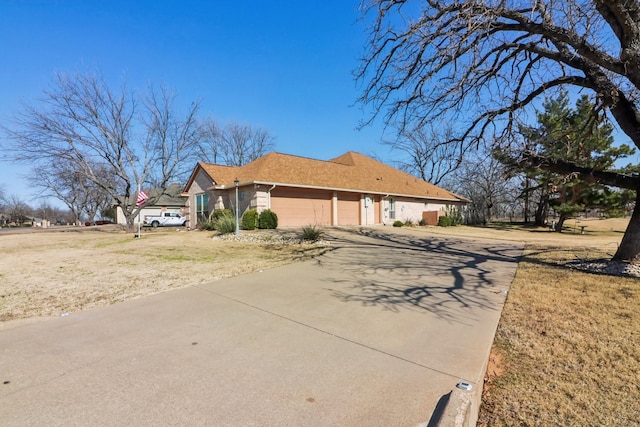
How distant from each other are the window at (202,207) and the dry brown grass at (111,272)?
9.62m

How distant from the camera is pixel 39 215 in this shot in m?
76.9

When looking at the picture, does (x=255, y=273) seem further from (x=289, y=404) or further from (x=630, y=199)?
(x=630, y=199)

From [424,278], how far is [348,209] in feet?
48.2

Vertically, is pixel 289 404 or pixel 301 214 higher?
pixel 301 214

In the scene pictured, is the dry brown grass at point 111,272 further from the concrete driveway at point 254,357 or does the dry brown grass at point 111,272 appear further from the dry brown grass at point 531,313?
the concrete driveway at point 254,357

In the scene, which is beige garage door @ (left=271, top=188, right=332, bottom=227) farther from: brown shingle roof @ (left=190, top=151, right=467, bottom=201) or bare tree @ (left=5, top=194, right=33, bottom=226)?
bare tree @ (left=5, top=194, right=33, bottom=226)

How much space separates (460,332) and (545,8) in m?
6.29

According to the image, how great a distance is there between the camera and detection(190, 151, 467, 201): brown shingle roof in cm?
1834

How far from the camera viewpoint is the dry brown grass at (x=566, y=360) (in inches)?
93.2

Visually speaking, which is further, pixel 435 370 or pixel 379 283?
pixel 379 283

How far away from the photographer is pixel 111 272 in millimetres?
7121

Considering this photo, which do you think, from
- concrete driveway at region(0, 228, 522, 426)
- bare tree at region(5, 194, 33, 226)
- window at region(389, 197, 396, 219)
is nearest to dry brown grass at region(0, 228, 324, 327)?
concrete driveway at region(0, 228, 522, 426)

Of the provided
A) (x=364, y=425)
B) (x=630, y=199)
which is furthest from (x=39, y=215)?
(x=630, y=199)

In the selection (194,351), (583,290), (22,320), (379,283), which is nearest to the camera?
(194,351)
